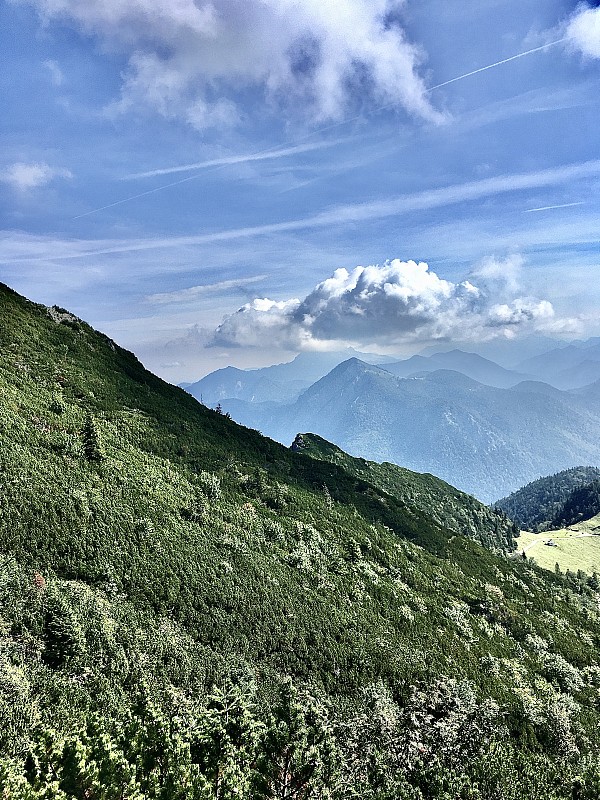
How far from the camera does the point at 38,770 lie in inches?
1031

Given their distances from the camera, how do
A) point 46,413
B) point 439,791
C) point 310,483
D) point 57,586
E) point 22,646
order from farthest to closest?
point 310,483, point 46,413, point 57,586, point 439,791, point 22,646

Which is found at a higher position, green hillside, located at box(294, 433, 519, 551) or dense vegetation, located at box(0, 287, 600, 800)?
green hillside, located at box(294, 433, 519, 551)

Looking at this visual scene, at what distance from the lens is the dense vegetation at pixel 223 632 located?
110 ft

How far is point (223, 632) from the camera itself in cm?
4959

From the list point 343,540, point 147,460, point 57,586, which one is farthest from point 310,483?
point 57,586

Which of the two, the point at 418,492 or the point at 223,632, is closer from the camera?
the point at 223,632

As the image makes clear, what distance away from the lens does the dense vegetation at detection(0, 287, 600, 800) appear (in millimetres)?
33438

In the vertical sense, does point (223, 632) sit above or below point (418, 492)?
below

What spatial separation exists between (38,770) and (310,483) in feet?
240

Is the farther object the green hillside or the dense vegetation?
the green hillside

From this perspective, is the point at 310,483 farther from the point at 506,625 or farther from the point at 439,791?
the point at 439,791

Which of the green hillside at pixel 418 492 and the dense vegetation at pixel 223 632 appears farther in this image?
the green hillside at pixel 418 492

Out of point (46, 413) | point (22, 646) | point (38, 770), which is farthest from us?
point (46, 413)

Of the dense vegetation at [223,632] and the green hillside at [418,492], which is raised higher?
the green hillside at [418,492]
